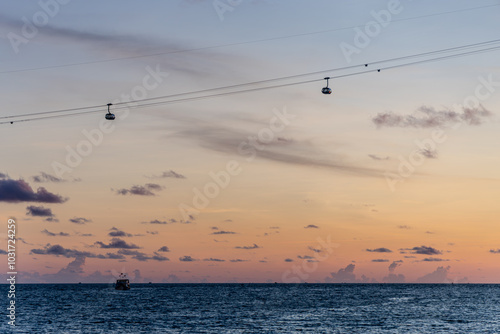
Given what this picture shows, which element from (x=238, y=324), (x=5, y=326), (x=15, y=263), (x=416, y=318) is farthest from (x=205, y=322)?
(x=15, y=263)

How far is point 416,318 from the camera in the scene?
5468 inches

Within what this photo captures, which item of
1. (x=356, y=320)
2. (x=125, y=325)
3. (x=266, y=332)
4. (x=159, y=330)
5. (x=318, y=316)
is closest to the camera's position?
(x=266, y=332)

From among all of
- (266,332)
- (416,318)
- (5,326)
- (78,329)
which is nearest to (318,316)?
(416,318)

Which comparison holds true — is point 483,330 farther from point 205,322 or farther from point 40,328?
point 40,328

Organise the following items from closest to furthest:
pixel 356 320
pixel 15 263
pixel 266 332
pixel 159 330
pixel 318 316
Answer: pixel 15 263
pixel 266 332
pixel 159 330
pixel 356 320
pixel 318 316

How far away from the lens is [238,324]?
12200cm

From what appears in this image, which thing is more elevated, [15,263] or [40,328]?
[15,263]

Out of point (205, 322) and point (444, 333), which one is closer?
point (444, 333)

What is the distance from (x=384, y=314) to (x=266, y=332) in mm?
51273

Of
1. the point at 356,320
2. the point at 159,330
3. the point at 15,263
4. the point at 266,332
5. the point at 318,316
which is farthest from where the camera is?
the point at 318,316

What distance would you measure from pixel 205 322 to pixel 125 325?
1621 cm

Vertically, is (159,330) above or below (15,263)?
below

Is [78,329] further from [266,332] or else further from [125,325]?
[266,332]

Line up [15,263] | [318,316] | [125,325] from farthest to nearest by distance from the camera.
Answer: [318,316] → [125,325] → [15,263]
